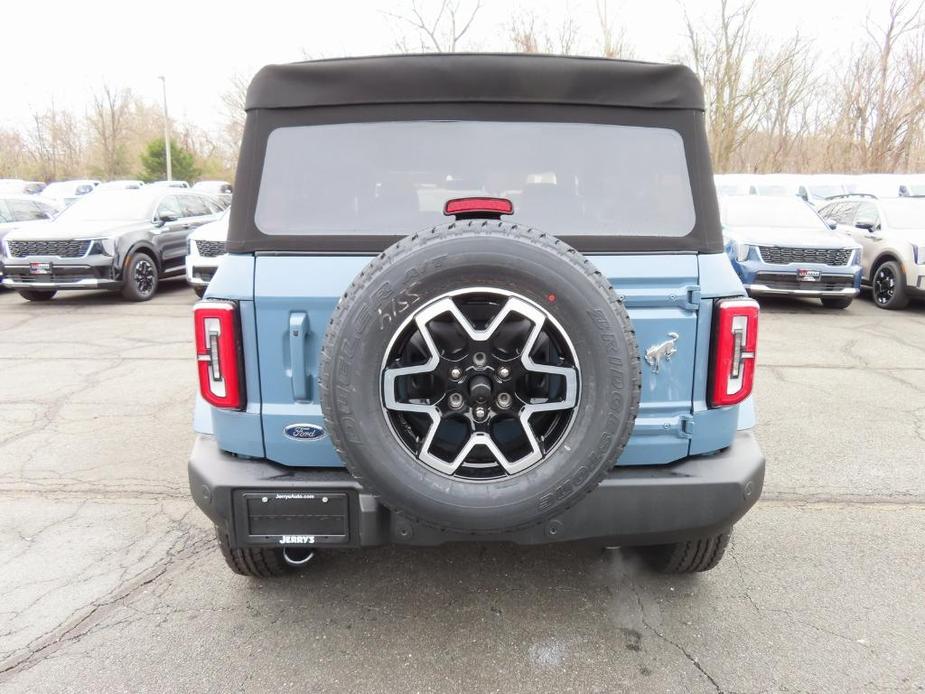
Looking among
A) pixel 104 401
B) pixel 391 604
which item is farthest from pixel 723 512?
pixel 104 401

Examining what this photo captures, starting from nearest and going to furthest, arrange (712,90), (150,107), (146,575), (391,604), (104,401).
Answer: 1. (391,604)
2. (146,575)
3. (104,401)
4. (712,90)
5. (150,107)

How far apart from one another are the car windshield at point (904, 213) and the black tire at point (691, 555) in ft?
32.9

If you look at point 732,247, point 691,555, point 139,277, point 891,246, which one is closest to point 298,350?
point 691,555

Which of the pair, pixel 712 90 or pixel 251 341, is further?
pixel 712 90

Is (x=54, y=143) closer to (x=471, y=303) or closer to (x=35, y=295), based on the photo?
(x=35, y=295)

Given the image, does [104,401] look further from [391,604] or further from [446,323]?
[446,323]

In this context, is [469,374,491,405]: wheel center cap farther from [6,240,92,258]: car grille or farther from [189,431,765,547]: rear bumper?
[6,240,92,258]: car grille

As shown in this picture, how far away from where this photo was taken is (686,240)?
235cm

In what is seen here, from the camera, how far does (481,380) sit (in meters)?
2.02

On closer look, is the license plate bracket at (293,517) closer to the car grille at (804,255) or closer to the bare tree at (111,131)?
the car grille at (804,255)

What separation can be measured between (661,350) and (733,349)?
28 cm

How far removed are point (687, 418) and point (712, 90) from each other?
3692 centimetres

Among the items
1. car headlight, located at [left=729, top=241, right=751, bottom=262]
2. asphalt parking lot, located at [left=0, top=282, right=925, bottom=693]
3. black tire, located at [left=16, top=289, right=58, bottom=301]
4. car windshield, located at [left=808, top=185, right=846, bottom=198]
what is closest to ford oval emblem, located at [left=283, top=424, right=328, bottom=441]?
asphalt parking lot, located at [left=0, top=282, right=925, bottom=693]

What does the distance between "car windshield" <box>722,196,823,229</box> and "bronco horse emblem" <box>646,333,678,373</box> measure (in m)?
8.79
